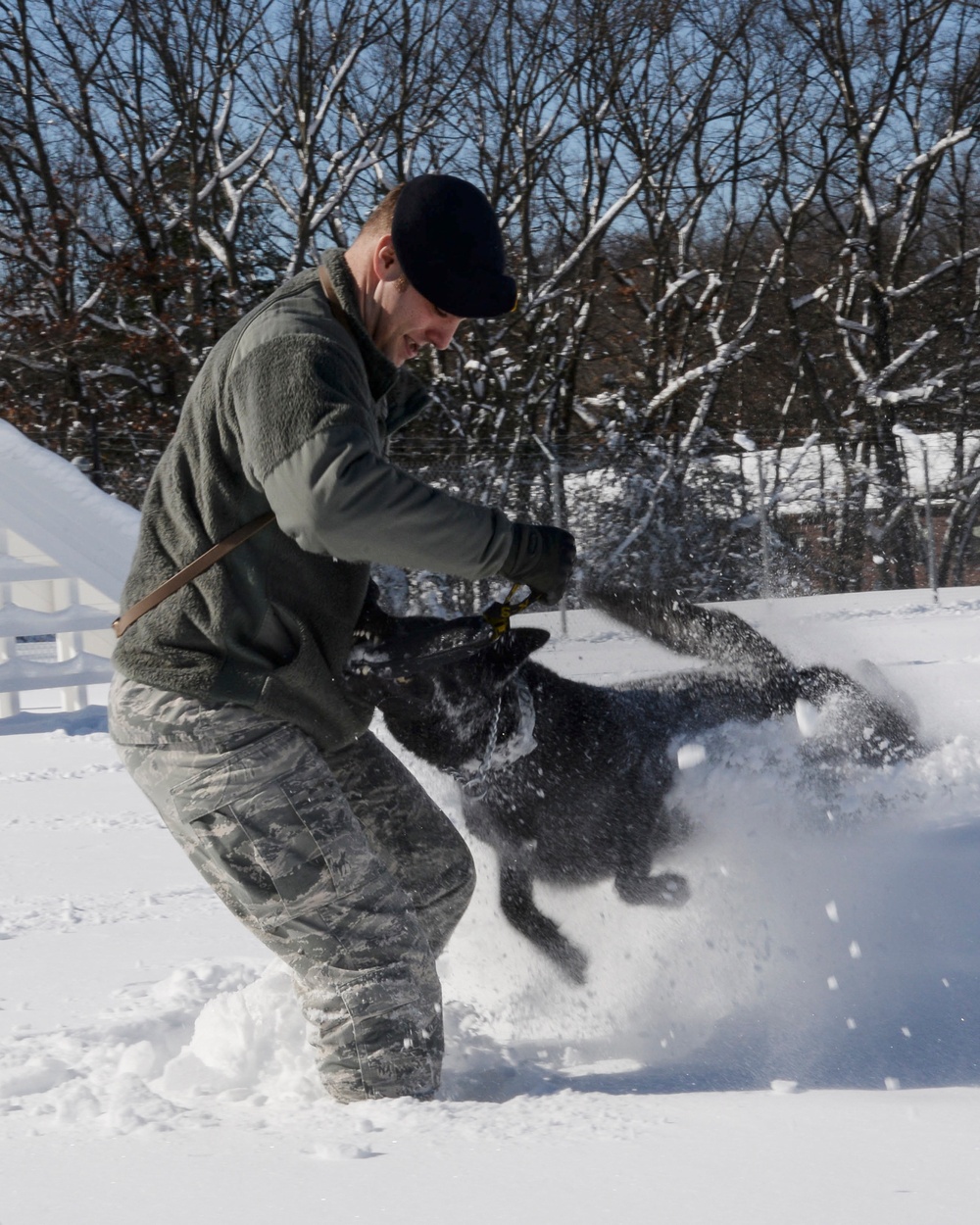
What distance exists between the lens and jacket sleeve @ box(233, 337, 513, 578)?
1.76 meters

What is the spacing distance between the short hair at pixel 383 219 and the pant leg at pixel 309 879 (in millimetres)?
832

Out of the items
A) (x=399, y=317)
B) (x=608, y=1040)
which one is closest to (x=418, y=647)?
(x=399, y=317)

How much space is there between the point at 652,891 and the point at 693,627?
0.66 m

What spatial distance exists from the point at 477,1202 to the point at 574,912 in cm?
115

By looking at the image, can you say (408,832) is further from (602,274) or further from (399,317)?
(602,274)

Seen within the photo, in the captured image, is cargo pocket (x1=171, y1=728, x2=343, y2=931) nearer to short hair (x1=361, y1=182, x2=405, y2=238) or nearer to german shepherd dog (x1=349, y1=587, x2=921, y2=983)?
german shepherd dog (x1=349, y1=587, x2=921, y2=983)

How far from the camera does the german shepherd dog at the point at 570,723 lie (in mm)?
2463

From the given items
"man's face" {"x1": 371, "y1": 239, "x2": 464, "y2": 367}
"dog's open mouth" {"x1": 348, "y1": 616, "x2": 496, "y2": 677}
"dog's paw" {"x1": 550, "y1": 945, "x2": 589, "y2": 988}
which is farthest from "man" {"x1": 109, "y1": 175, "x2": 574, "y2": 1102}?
"dog's paw" {"x1": 550, "y1": 945, "x2": 589, "y2": 988}

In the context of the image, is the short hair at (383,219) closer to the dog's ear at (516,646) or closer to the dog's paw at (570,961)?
the dog's ear at (516,646)

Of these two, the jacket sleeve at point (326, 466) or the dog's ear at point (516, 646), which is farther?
the dog's ear at point (516, 646)

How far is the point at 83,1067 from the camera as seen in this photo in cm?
228

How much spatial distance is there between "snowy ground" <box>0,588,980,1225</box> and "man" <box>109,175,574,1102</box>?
23cm

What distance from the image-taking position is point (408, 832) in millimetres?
2367

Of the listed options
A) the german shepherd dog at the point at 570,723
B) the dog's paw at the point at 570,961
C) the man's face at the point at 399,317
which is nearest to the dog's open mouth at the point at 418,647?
the german shepherd dog at the point at 570,723
